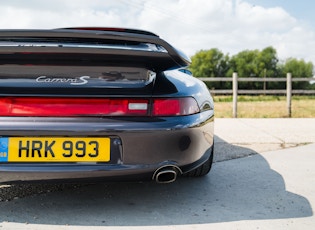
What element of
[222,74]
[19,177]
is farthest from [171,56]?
[222,74]

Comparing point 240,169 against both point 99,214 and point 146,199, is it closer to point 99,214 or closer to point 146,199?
point 146,199

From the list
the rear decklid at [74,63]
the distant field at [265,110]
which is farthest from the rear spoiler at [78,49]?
the distant field at [265,110]

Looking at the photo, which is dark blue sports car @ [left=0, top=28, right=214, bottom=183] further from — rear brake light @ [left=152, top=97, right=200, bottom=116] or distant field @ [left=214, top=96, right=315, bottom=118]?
distant field @ [left=214, top=96, right=315, bottom=118]

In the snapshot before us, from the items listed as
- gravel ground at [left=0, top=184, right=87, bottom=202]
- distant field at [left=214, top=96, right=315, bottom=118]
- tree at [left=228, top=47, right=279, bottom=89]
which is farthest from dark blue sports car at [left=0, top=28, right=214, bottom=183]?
tree at [left=228, top=47, right=279, bottom=89]

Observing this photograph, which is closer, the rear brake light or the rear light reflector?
the rear light reflector

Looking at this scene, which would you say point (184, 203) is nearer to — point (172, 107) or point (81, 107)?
point (172, 107)

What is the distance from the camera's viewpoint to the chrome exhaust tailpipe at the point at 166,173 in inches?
90.4

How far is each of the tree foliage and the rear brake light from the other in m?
74.6

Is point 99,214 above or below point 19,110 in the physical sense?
below

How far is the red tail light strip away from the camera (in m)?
2.18

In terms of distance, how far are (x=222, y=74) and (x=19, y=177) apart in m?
85.6

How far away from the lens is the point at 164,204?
2.64 metres

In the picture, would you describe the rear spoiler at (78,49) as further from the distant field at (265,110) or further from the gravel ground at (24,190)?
the distant field at (265,110)

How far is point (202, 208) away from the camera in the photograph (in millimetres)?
2564
